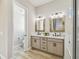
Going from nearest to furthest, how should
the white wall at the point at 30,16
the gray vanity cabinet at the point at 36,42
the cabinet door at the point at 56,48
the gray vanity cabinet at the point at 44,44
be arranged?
the cabinet door at the point at 56,48, the gray vanity cabinet at the point at 44,44, the gray vanity cabinet at the point at 36,42, the white wall at the point at 30,16

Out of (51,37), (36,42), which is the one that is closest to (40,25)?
(36,42)

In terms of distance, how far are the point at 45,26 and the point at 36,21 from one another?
0.81 m

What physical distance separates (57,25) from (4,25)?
8.85ft

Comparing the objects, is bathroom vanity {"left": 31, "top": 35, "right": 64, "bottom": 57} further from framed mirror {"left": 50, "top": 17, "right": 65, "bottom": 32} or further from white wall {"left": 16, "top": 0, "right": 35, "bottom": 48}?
framed mirror {"left": 50, "top": 17, "right": 65, "bottom": 32}

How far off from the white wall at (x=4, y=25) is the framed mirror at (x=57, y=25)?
258cm

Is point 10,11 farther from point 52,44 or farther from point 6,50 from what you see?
point 52,44

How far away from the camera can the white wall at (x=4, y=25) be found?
285 cm

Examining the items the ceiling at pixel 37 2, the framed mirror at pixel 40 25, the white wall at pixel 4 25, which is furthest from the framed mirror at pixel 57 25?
the white wall at pixel 4 25

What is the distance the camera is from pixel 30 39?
5.14 metres

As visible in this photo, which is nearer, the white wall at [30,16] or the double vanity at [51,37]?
the double vanity at [51,37]

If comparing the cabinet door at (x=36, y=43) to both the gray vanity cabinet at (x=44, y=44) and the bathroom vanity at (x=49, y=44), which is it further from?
the gray vanity cabinet at (x=44, y=44)

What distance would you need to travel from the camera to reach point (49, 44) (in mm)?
4207

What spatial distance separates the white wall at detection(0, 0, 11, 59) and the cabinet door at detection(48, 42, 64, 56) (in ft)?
6.89

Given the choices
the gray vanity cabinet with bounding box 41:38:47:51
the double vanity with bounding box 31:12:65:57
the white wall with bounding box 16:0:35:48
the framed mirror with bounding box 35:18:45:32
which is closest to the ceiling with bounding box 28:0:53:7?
the white wall with bounding box 16:0:35:48
